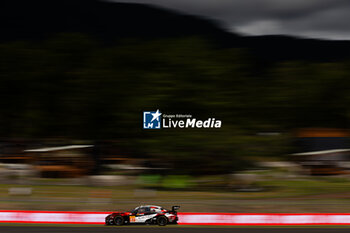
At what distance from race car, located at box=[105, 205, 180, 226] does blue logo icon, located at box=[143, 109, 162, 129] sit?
51.2 ft

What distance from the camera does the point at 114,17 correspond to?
72.7m

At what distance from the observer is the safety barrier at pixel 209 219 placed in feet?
56.4

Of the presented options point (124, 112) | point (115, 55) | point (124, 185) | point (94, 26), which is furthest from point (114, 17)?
point (124, 185)

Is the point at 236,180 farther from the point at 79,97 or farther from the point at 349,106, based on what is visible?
the point at 349,106

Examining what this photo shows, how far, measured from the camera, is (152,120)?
31172 millimetres

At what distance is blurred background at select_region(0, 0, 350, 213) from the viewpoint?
86.5 feet

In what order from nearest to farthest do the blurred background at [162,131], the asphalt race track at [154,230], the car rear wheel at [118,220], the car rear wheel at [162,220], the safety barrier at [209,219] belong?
the asphalt race track at [154,230] < the car rear wheel at [162,220] < the car rear wheel at [118,220] < the safety barrier at [209,219] < the blurred background at [162,131]

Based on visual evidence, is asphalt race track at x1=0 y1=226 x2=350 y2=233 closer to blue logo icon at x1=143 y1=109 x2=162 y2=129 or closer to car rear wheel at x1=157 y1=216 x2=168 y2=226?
car rear wheel at x1=157 y1=216 x2=168 y2=226

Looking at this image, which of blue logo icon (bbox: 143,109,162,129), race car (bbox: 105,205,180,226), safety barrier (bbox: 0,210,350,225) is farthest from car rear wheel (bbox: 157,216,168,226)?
blue logo icon (bbox: 143,109,162,129)

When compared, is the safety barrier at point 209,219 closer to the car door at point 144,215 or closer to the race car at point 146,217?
the race car at point 146,217

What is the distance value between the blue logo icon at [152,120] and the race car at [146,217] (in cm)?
1560

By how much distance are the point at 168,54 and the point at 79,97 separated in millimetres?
9004

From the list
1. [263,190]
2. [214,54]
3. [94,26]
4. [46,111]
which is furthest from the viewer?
[94,26]

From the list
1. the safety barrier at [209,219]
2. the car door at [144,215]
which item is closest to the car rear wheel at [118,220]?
the car door at [144,215]
